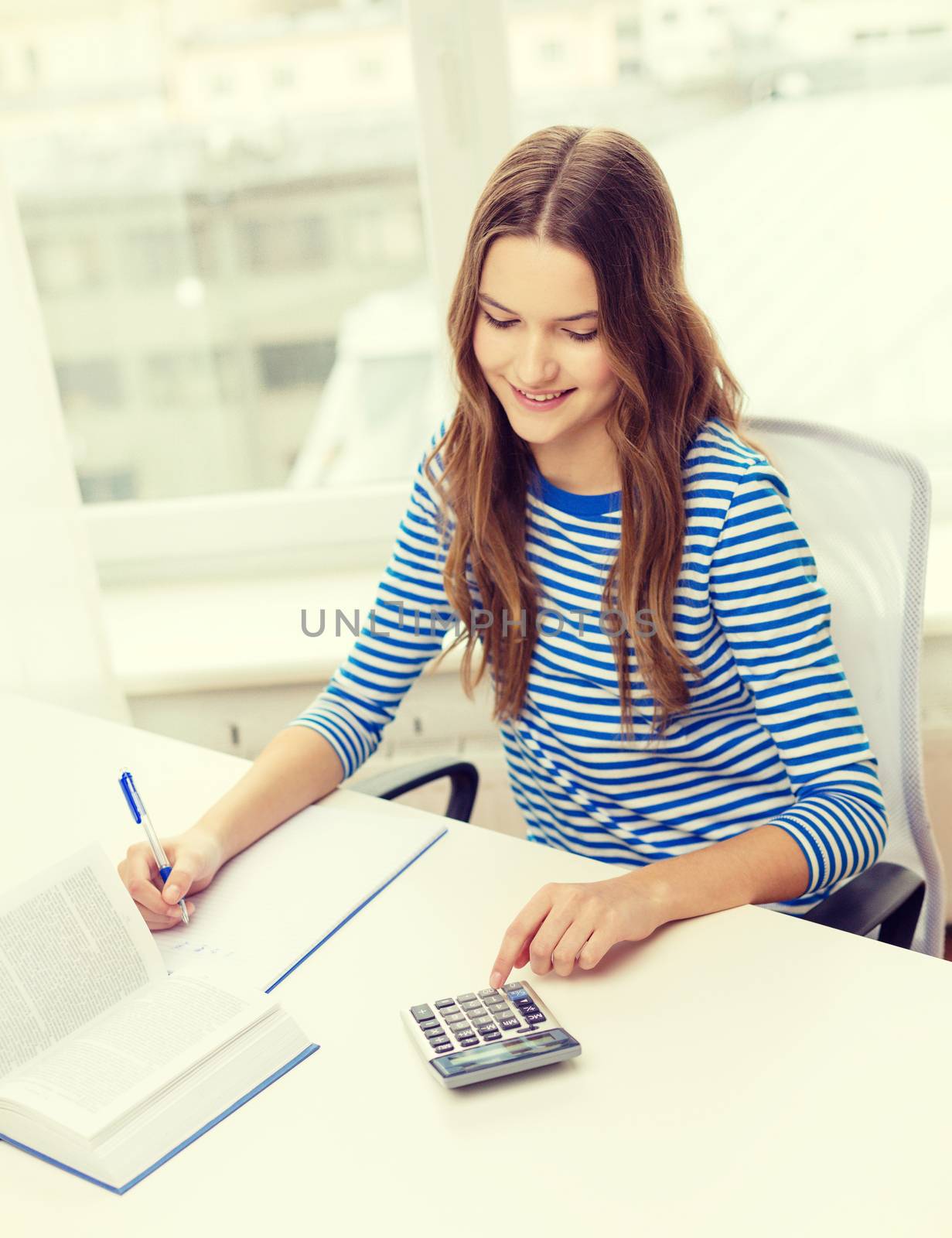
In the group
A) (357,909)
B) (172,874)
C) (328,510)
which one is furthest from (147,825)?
(328,510)

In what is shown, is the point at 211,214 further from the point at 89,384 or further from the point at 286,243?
the point at 89,384

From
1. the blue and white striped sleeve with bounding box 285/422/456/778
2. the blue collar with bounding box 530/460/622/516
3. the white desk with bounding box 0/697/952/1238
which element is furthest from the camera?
the blue and white striped sleeve with bounding box 285/422/456/778

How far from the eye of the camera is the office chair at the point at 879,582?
1.13 meters

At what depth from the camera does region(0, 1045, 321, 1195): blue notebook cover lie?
2.50 feet

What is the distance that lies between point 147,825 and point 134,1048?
0.71 feet

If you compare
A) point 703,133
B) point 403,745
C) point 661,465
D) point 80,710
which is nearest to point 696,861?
point 661,465

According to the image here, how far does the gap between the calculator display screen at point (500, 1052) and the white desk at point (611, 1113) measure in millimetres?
19

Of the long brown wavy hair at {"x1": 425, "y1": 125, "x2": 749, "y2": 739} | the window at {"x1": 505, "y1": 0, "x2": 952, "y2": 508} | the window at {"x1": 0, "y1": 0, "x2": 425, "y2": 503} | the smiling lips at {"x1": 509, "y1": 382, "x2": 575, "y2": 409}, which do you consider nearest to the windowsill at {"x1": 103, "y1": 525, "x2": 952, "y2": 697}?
the window at {"x1": 0, "y1": 0, "x2": 425, "y2": 503}

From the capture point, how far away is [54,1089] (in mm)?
813

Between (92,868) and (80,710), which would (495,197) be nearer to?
(92,868)

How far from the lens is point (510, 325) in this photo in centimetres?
115

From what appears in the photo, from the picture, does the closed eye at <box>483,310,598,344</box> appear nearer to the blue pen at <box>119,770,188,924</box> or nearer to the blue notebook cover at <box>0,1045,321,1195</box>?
the blue pen at <box>119,770,188,924</box>

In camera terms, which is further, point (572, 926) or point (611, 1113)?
point (572, 926)

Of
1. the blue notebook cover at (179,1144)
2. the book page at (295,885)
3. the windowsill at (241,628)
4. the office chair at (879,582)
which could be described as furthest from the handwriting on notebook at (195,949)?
the windowsill at (241,628)
